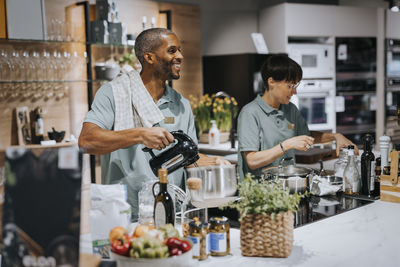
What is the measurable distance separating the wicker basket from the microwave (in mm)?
4006

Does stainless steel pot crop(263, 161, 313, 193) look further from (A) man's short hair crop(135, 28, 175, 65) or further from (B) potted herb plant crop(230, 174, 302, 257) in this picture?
(A) man's short hair crop(135, 28, 175, 65)

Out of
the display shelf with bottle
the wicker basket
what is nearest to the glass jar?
the display shelf with bottle

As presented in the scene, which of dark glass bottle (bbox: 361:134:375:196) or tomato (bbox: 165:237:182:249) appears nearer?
tomato (bbox: 165:237:182:249)

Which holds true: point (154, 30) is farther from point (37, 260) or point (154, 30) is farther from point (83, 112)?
point (83, 112)

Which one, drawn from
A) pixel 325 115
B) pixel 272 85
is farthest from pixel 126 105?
pixel 325 115


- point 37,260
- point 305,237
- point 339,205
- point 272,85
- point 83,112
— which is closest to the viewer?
point 37,260

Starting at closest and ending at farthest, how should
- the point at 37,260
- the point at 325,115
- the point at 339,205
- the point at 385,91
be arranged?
the point at 37,260
the point at 339,205
the point at 325,115
the point at 385,91

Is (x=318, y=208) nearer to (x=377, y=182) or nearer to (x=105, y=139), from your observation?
(x=377, y=182)

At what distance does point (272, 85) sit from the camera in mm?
2586

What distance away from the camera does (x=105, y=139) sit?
6.53 feet

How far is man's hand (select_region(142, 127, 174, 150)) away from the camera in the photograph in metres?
1.82

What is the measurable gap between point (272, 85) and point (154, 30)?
0.74 metres

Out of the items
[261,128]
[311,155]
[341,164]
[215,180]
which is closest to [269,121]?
[261,128]

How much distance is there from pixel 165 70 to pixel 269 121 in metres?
0.69
